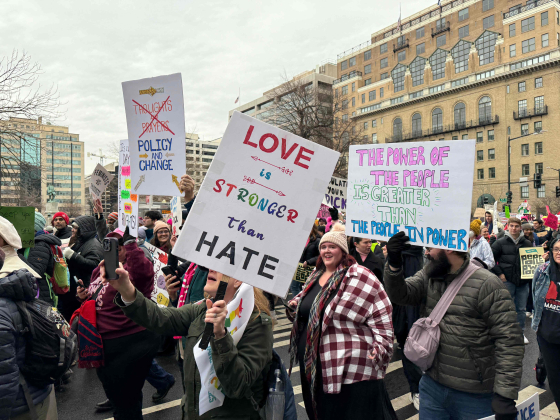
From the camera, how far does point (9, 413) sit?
2.46m

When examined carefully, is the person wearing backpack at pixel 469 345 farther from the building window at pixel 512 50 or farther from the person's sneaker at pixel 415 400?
the building window at pixel 512 50

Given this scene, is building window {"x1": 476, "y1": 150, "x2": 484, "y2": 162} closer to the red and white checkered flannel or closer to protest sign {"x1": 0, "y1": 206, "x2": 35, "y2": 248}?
the red and white checkered flannel

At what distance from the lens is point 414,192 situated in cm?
321

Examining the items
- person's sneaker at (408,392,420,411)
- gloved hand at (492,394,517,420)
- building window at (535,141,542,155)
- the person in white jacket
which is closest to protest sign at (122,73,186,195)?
gloved hand at (492,394,517,420)

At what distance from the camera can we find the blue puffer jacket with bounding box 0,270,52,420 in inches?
93.1

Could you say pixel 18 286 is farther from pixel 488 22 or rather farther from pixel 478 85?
pixel 488 22

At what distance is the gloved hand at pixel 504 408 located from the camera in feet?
7.82

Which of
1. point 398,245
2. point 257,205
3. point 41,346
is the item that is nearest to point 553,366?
point 398,245

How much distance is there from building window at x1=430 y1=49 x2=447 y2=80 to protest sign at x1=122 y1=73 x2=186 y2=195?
6553 centimetres

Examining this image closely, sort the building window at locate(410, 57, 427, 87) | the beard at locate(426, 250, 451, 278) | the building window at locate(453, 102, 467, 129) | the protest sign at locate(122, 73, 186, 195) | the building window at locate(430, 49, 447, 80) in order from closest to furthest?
the beard at locate(426, 250, 451, 278)
the protest sign at locate(122, 73, 186, 195)
the building window at locate(453, 102, 467, 129)
the building window at locate(430, 49, 447, 80)
the building window at locate(410, 57, 427, 87)

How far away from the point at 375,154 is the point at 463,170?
2.57 feet

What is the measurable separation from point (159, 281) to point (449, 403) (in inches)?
140

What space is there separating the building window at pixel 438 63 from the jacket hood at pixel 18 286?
67456mm

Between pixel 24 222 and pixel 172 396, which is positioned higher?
pixel 24 222
